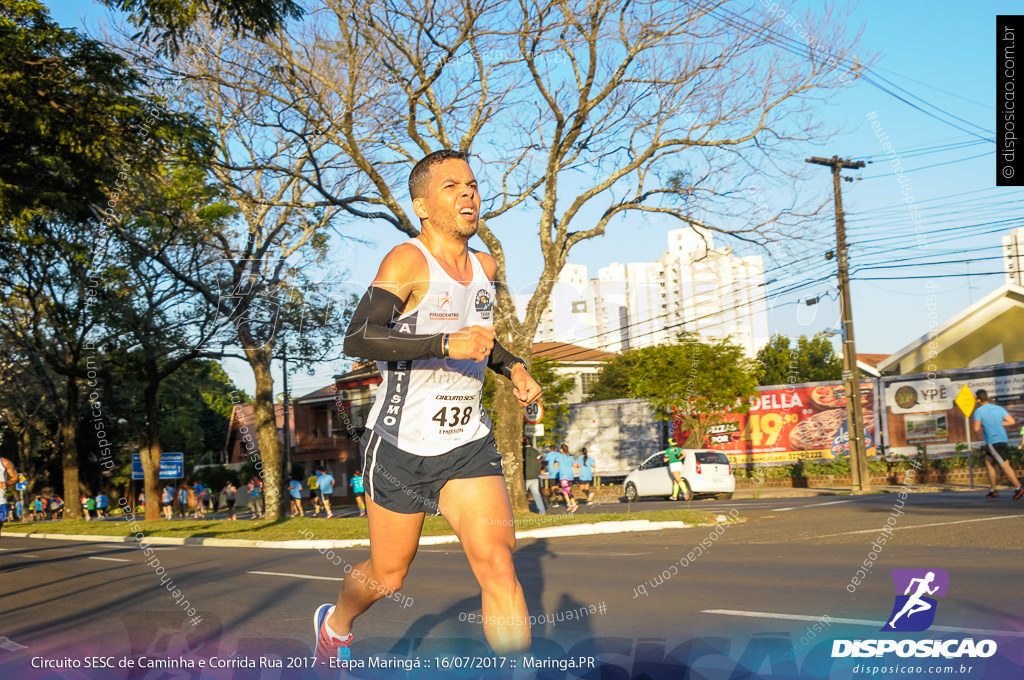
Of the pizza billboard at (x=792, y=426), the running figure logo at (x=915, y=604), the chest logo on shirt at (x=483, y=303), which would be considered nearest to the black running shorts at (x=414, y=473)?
the chest logo on shirt at (x=483, y=303)

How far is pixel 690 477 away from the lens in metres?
26.1

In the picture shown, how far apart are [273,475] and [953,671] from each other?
22662mm

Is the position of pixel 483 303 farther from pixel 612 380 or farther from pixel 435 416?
pixel 612 380

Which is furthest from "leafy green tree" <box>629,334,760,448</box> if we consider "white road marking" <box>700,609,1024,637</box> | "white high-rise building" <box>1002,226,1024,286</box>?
"white road marking" <box>700,609,1024,637</box>

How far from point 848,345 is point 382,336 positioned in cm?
2170

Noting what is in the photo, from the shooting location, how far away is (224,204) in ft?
73.5

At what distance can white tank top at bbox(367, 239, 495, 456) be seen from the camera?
146 inches

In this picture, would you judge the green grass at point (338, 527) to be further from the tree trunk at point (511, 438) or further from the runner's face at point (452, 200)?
the runner's face at point (452, 200)

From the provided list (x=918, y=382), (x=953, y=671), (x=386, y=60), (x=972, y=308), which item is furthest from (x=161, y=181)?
(x=972, y=308)

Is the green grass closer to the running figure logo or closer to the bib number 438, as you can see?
the running figure logo

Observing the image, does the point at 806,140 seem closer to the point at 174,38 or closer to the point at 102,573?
the point at 174,38

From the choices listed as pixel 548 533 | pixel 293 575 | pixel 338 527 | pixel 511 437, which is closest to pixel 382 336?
pixel 293 575

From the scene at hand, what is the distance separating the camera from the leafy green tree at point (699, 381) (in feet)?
109

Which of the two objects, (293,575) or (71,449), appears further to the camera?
(71,449)
